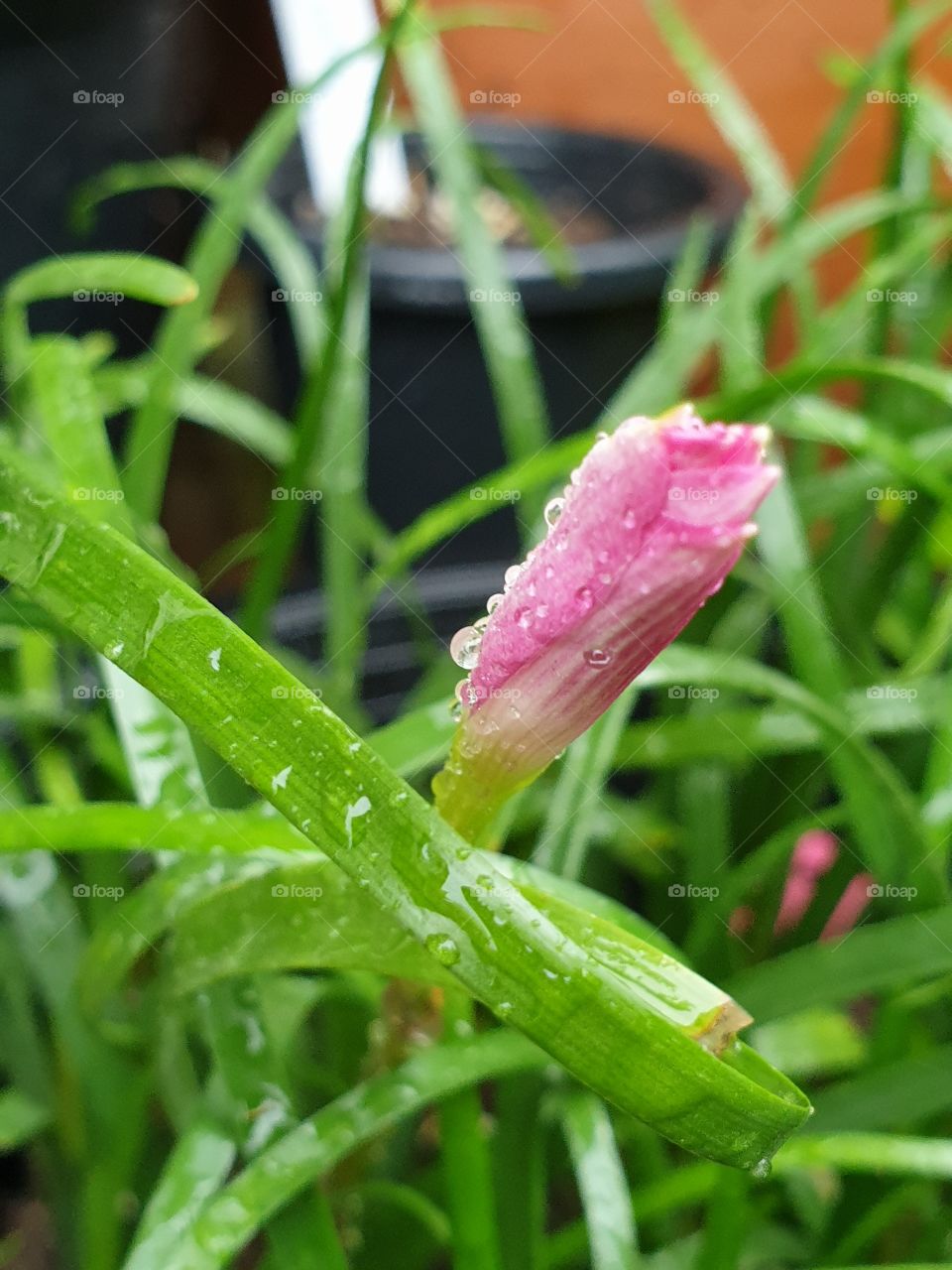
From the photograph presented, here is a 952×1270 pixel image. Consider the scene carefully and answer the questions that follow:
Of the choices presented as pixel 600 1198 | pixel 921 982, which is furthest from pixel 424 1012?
pixel 921 982

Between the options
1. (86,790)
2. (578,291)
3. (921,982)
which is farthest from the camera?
(578,291)

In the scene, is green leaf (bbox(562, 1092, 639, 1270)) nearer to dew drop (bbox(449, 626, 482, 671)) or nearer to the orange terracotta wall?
dew drop (bbox(449, 626, 482, 671))

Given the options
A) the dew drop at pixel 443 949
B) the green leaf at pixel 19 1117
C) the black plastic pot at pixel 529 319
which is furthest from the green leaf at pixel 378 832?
the black plastic pot at pixel 529 319

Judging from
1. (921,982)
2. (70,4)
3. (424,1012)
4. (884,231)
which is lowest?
(921,982)

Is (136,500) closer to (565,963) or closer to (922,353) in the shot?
(565,963)

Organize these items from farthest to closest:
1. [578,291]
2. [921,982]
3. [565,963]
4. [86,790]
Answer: [578,291]
[86,790]
[921,982]
[565,963]

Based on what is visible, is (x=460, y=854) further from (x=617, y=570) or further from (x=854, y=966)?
(x=854, y=966)

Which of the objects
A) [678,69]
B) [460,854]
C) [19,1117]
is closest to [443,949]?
[460,854]

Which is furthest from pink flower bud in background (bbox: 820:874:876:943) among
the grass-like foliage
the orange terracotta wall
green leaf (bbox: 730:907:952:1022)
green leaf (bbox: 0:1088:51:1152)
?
the orange terracotta wall
